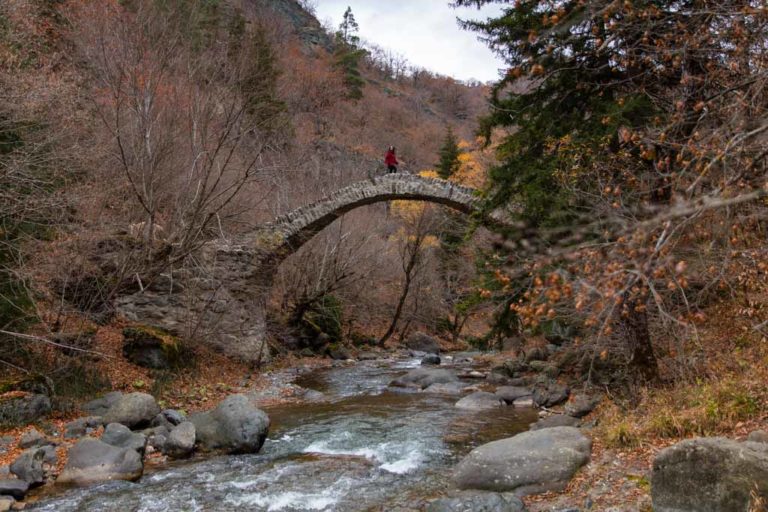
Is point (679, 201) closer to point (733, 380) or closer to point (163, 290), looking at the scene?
point (733, 380)

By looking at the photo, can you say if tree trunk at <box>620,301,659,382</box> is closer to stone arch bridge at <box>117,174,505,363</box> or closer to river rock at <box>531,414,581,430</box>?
river rock at <box>531,414,581,430</box>

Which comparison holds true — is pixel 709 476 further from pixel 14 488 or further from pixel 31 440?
pixel 31 440

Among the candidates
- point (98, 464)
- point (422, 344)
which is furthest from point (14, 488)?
point (422, 344)

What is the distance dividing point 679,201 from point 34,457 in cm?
664

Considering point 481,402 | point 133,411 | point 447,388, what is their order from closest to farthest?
point 133,411
point 481,402
point 447,388

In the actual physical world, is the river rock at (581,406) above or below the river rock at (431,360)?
above

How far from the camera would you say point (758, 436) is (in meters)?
4.69

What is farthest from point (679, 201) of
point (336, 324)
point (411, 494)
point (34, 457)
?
point (336, 324)

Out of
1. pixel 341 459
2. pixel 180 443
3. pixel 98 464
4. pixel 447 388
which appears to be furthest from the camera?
pixel 447 388

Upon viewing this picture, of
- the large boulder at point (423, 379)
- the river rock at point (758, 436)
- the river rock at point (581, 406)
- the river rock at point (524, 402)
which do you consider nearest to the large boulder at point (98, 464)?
the river rock at point (581, 406)

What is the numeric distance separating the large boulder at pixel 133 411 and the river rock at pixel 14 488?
2.23 metres

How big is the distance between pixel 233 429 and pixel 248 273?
24.5ft

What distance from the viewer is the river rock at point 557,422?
25.0ft

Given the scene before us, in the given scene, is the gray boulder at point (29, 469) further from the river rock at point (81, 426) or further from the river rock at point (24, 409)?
the river rock at point (24, 409)
